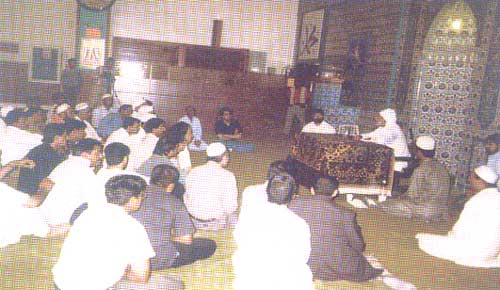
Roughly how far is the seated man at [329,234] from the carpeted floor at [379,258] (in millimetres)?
104

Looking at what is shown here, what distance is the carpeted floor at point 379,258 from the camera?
300 centimetres

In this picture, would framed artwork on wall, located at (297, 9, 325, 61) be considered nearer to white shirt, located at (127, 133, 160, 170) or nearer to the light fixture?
the light fixture

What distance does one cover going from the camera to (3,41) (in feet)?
37.5

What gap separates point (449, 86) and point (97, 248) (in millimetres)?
5775

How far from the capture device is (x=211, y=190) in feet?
12.7

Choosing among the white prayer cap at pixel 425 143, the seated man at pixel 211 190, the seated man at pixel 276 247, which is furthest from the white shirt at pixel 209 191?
the white prayer cap at pixel 425 143

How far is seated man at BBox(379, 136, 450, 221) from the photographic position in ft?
15.7

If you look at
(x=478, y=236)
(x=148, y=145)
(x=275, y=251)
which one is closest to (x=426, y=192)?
(x=478, y=236)

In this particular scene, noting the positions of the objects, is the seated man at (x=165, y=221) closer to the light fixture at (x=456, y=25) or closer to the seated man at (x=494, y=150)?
the seated man at (x=494, y=150)

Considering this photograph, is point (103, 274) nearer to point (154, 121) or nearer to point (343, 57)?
point (154, 121)

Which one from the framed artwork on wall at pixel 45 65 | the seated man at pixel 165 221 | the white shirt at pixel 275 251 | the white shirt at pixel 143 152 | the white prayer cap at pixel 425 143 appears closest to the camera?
the white shirt at pixel 275 251

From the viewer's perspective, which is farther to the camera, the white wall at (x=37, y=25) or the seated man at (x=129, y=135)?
the white wall at (x=37, y=25)

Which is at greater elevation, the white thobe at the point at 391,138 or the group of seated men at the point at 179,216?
the white thobe at the point at 391,138

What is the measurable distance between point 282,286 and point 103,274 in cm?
82
